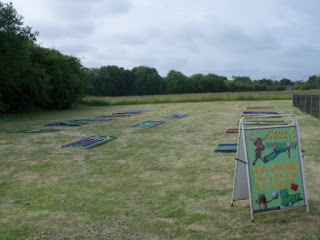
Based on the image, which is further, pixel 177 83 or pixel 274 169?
pixel 177 83

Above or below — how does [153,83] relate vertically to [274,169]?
above

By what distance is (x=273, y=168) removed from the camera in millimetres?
3508

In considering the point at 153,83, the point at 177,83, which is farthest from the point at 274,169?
the point at 177,83

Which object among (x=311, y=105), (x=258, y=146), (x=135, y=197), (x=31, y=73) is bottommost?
(x=135, y=197)

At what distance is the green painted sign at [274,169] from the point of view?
344 cm

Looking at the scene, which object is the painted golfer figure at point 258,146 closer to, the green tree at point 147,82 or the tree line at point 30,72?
the tree line at point 30,72

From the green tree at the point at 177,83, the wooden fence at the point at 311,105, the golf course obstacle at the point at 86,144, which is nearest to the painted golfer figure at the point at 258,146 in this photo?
the golf course obstacle at the point at 86,144

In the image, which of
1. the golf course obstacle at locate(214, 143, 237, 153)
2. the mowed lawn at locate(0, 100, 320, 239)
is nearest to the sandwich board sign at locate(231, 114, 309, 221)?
the mowed lawn at locate(0, 100, 320, 239)

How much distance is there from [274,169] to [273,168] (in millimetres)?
17

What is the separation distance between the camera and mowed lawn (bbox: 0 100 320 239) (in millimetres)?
3260

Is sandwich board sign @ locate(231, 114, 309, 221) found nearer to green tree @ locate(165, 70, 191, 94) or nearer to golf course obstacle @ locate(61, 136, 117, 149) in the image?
golf course obstacle @ locate(61, 136, 117, 149)

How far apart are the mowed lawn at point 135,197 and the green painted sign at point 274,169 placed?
175 millimetres

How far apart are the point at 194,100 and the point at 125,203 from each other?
26699mm

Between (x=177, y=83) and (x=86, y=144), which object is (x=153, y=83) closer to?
(x=177, y=83)
